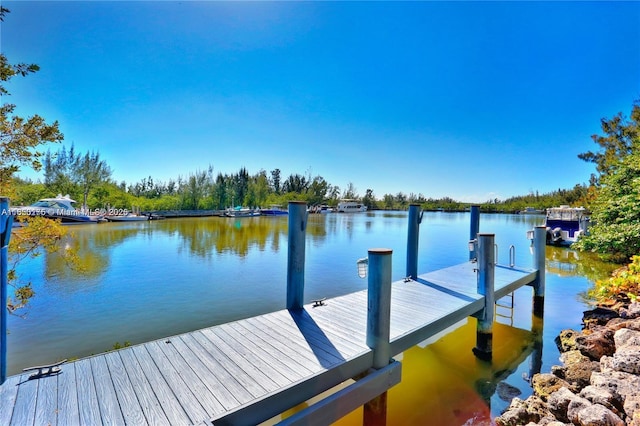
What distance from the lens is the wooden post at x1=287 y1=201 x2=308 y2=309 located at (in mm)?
3357

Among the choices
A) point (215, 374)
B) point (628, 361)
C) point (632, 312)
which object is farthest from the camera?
point (632, 312)

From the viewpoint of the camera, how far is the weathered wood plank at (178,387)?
161cm

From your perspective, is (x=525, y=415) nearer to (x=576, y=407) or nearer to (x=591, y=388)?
(x=576, y=407)

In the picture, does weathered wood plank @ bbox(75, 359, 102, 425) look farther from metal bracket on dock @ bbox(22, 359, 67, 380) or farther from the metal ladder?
the metal ladder

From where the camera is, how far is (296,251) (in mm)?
3391

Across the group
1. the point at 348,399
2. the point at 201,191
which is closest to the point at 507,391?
the point at 348,399

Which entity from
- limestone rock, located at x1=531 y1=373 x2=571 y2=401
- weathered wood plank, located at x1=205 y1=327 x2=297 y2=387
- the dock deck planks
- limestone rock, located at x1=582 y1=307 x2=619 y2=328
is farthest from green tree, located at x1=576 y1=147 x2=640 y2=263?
weathered wood plank, located at x1=205 y1=327 x2=297 y2=387

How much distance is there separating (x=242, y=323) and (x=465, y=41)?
12.8 meters

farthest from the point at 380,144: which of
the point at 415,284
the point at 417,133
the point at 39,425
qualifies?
the point at 39,425

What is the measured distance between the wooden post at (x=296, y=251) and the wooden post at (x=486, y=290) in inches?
96.7

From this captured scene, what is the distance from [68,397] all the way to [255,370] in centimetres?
108

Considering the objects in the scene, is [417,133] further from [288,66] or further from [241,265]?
[241,265]

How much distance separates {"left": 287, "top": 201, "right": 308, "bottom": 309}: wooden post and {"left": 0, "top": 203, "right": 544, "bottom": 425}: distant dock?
0.01 metres

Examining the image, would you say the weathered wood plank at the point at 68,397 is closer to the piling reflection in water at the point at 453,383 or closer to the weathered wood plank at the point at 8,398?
the weathered wood plank at the point at 8,398
